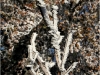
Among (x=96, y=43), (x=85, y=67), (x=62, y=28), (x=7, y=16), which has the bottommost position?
(x=85, y=67)

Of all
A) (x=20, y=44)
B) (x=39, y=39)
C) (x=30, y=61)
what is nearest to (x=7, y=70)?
(x=20, y=44)

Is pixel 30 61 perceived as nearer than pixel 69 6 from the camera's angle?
Yes

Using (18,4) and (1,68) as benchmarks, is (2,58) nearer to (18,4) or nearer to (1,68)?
(1,68)

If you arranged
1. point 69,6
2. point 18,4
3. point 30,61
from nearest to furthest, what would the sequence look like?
point 30,61, point 69,6, point 18,4

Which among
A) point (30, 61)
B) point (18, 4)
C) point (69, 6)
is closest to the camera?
point (30, 61)

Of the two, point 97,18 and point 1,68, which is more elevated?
point 97,18

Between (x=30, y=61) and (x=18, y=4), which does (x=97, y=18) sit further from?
(x=30, y=61)

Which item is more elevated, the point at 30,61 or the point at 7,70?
the point at 30,61

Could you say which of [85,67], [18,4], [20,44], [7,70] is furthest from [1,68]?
[85,67]

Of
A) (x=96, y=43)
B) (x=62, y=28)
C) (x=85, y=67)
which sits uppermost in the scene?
(x=62, y=28)
